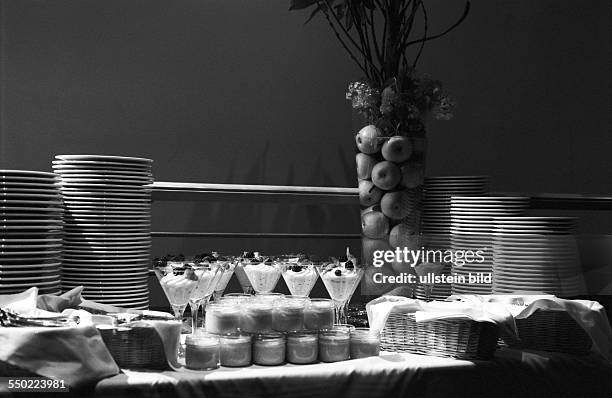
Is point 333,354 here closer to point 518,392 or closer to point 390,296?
point 390,296

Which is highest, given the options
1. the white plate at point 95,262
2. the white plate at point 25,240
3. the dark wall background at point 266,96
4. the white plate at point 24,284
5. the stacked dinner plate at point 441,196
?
the dark wall background at point 266,96

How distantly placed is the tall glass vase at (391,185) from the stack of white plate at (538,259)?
25 centimetres

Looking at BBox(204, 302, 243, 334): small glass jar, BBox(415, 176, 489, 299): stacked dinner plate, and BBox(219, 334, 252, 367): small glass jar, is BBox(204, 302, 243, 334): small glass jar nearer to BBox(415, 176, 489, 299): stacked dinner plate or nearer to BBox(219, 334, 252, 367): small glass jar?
BBox(219, 334, 252, 367): small glass jar

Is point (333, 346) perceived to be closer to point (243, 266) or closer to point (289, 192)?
point (243, 266)

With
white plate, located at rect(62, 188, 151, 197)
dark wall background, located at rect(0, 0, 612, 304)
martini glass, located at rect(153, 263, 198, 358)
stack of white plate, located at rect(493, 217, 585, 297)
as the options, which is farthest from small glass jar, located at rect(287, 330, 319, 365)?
dark wall background, located at rect(0, 0, 612, 304)

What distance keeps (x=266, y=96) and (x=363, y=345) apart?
214cm

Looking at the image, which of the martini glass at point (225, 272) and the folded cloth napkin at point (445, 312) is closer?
the folded cloth napkin at point (445, 312)

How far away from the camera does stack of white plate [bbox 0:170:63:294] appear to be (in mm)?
1691

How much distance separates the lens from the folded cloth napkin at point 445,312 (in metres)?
1.55

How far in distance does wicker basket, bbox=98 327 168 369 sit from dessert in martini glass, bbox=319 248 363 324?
1.56 feet

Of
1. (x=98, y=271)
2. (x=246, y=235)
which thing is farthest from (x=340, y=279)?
(x=246, y=235)

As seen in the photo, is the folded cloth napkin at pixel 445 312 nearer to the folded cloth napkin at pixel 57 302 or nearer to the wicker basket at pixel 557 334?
the wicker basket at pixel 557 334

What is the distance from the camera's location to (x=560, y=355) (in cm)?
164
